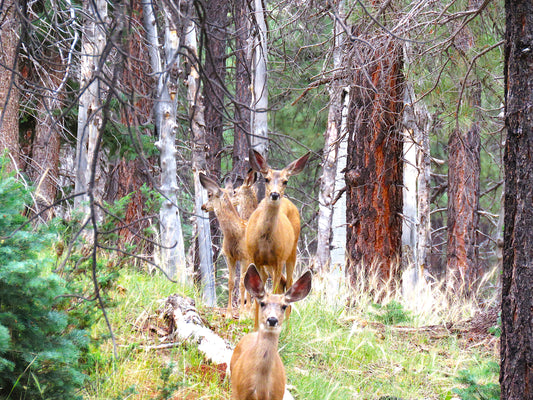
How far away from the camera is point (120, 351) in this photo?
5.37 metres

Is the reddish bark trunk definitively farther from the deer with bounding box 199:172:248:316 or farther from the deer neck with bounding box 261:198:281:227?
the deer neck with bounding box 261:198:281:227

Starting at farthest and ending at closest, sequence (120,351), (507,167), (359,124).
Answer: (359,124), (120,351), (507,167)

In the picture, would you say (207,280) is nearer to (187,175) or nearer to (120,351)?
(120,351)

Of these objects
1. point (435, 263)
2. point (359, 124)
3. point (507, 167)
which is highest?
point (359, 124)

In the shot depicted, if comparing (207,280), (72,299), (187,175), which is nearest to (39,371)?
(72,299)

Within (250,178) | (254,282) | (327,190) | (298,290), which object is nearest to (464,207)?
(327,190)

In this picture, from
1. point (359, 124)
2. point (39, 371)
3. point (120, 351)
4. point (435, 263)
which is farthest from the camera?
point (435, 263)

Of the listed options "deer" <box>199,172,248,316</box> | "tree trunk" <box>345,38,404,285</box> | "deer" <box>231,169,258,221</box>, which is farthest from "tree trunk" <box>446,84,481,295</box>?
"deer" <box>199,172,248,316</box>

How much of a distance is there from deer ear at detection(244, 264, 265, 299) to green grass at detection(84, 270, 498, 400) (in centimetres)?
83

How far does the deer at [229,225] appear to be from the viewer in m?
8.28

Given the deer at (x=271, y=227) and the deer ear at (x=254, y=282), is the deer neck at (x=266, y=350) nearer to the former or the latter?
the deer ear at (x=254, y=282)

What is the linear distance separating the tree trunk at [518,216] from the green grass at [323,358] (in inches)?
24.0

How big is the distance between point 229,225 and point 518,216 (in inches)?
182

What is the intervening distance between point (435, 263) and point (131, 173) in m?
18.2
